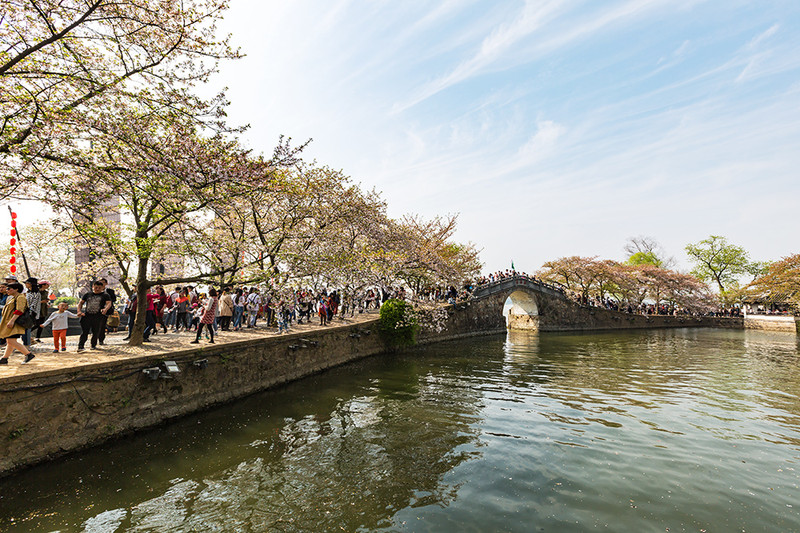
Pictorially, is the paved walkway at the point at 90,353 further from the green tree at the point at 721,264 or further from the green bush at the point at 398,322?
the green tree at the point at 721,264

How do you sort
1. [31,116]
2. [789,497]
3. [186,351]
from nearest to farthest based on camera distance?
1. [789,497]
2. [31,116]
3. [186,351]

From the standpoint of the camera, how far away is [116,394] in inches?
326

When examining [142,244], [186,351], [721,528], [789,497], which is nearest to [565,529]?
[721,528]

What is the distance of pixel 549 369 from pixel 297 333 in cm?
1154

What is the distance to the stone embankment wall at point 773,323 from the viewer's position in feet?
137

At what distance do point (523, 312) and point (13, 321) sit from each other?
39493 mm

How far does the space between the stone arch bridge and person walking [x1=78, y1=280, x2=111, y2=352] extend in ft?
71.9

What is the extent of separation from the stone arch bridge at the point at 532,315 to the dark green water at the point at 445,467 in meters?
18.2

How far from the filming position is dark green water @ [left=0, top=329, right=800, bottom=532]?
18.1 ft

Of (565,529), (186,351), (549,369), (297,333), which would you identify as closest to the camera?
(565,529)

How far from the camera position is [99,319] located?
33.6 feet

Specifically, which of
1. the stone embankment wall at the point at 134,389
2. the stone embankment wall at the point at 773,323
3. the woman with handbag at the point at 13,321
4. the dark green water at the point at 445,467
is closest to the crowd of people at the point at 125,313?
the woman with handbag at the point at 13,321

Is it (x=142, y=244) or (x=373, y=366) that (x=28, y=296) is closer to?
(x=142, y=244)

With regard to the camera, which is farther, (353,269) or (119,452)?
(353,269)
